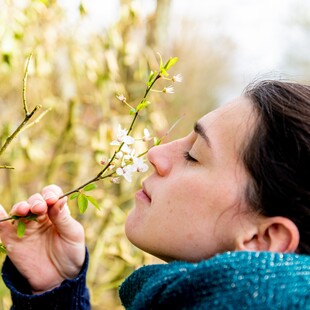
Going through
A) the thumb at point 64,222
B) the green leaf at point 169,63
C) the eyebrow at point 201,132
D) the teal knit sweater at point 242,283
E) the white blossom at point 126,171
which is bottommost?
the thumb at point 64,222

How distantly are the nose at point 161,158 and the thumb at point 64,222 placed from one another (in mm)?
222

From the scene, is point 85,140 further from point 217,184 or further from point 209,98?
point 209,98

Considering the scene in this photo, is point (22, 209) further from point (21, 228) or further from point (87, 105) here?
point (87, 105)

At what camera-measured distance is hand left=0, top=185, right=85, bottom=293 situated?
1.24 meters

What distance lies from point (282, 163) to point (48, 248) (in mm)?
569

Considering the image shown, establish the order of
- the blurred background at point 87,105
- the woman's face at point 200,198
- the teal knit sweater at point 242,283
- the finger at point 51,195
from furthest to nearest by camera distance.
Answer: the blurred background at point 87,105 → the finger at point 51,195 → the woman's face at point 200,198 → the teal knit sweater at point 242,283

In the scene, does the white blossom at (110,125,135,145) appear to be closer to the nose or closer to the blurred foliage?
the nose

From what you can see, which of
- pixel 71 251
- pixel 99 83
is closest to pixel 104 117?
pixel 99 83

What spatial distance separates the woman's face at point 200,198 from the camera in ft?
3.32

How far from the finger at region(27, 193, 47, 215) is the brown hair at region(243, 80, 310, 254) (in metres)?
0.38

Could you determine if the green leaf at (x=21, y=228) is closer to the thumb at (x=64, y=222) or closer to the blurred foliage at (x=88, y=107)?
the thumb at (x=64, y=222)

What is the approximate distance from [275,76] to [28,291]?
69 centimetres

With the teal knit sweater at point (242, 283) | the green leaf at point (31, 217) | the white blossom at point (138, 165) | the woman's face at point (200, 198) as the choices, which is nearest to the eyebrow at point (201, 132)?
the woman's face at point (200, 198)

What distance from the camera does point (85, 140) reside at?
303 cm
